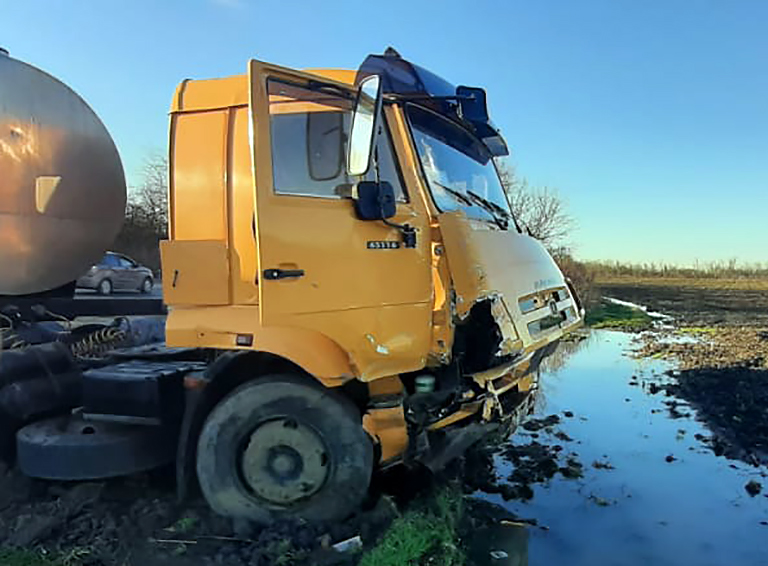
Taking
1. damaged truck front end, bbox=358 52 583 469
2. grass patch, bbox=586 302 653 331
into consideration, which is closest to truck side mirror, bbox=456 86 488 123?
damaged truck front end, bbox=358 52 583 469

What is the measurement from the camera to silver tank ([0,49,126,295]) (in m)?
4.68

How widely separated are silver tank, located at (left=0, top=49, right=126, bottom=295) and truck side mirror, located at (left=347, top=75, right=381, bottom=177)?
2.76 meters

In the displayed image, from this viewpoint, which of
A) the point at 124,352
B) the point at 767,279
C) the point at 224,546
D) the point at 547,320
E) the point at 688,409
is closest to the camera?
the point at 224,546

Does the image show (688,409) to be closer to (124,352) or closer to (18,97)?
(124,352)

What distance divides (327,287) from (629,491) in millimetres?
3385

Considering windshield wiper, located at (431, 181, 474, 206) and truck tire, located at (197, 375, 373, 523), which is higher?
windshield wiper, located at (431, 181, 474, 206)

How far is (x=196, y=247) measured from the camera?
3.84 metres

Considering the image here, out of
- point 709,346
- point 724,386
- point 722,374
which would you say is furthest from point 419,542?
point 709,346

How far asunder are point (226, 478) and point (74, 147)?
286 cm

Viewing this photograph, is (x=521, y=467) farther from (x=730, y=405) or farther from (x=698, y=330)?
(x=698, y=330)

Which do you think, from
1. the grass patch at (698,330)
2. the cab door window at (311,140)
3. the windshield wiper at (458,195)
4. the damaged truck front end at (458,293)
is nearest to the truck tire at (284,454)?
the damaged truck front end at (458,293)

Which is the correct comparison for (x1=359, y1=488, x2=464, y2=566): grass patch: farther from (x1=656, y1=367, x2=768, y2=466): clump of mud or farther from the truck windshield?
(x1=656, y1=367, x2=768, y2=466): clump of mud

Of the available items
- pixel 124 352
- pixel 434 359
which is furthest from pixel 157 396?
pixel 434 359

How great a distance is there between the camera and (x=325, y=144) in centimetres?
365
